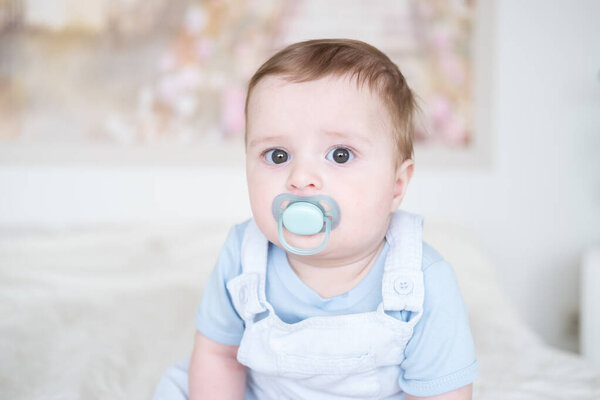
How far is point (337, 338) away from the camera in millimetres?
792

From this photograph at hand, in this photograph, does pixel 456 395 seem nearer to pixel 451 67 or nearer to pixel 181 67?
pixel 451 67

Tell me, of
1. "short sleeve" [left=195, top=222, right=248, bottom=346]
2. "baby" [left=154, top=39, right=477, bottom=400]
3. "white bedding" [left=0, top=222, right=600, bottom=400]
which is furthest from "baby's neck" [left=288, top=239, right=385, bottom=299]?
"white bedding" [left=0, top=222, right=600, bottom=400]

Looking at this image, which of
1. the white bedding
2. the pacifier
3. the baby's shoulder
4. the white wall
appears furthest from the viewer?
the white wall

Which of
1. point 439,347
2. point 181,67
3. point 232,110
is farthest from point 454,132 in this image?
point 439,347

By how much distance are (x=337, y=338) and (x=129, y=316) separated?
0.75 meters

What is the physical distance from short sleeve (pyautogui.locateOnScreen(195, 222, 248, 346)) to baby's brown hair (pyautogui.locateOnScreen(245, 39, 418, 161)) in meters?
0.28

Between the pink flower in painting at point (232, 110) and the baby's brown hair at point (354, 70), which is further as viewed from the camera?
the pink flower in painting at point (232, 110)

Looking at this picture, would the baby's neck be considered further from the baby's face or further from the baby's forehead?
the baby's forehead

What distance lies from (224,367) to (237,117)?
129cm

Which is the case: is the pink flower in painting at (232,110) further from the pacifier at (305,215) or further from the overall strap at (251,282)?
the pacifier at (305,215)

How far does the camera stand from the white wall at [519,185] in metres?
1.97

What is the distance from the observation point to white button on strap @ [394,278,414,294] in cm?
78

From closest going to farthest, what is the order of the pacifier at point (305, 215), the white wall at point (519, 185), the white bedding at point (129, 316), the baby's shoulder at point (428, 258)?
the pacifier at point (305, 215), the baby's shoulder at point (428, 258), the white bedding at point (129, 316), the white wall at point (519, 185)

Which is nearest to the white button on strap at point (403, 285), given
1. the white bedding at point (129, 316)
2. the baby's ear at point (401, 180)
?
the baby's ear at point (401, 180)
